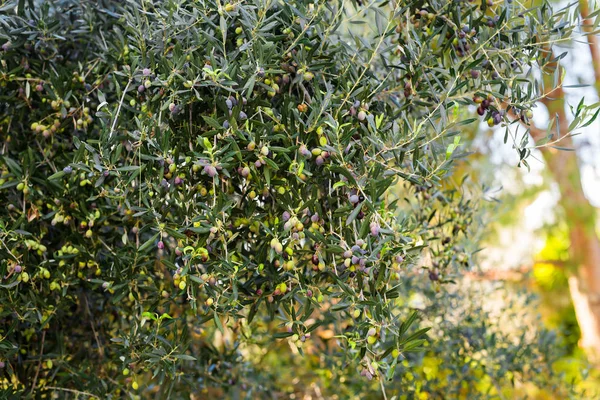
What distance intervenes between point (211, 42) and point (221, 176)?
1.11 feet

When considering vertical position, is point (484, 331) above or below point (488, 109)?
below

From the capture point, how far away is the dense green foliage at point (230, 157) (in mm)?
1421

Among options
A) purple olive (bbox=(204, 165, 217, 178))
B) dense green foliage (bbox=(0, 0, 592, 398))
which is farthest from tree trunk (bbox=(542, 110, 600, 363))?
purple olive (bbox=(204, 165, 217, 178))

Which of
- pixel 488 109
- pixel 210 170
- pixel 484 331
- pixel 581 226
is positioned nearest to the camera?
pixel 210 170

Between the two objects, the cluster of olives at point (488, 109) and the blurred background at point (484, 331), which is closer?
the cluster of olives at point (488, 109)

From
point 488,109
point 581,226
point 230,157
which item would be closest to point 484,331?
point 488,109

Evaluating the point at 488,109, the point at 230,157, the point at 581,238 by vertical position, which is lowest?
the point at 581,238

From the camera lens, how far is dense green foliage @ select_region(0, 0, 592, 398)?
4.66ft

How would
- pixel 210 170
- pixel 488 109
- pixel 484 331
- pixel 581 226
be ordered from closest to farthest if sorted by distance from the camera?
pixel 210 170, pixel 488 109, pixel 484 331, pixel 581 226

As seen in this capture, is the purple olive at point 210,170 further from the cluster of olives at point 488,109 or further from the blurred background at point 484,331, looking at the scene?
the blurred background at point 484,331

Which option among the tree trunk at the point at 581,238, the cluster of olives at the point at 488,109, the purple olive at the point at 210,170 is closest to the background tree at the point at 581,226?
the tree trunk at the point at 581,238

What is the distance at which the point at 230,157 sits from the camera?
1.37m

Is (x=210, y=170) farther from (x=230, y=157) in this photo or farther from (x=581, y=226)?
(x=581, y=226)

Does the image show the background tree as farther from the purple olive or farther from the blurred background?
the purple olive
